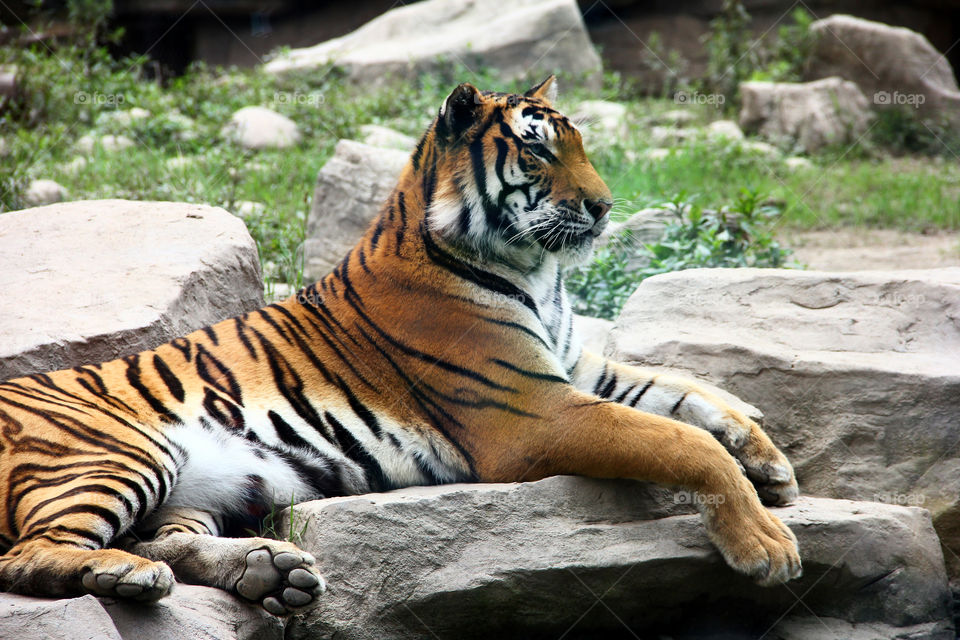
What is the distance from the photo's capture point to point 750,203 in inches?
241

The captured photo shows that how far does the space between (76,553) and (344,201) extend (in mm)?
4295

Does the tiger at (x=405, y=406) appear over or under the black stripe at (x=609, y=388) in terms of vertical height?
over

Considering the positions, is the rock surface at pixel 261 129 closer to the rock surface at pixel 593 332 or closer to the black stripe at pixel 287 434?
the rock surface at pixel 593 332

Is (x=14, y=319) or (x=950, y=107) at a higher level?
(x=14, y=319)

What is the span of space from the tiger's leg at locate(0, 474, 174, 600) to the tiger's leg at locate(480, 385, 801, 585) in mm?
1213

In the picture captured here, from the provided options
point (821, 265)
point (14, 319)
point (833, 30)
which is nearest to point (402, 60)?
point (833, 30)

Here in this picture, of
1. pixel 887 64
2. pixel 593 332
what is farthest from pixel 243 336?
pixel 887 64

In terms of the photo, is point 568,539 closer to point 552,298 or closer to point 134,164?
point 552,298

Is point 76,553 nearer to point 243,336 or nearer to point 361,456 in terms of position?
point 361,456

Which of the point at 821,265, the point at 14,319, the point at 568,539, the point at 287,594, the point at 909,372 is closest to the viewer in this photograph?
the point at 287,594

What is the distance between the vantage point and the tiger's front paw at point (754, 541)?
2762mm

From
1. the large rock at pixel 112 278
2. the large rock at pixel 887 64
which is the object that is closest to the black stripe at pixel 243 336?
the large rock at pixel 112 278

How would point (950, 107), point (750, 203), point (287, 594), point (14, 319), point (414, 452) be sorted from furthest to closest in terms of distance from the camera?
1. point (950, 107)
2. point (750, 203)
3. point (14, 319)
4. point (414, 452)
5. point (287, 594)

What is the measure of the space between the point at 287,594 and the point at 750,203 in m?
4.54
